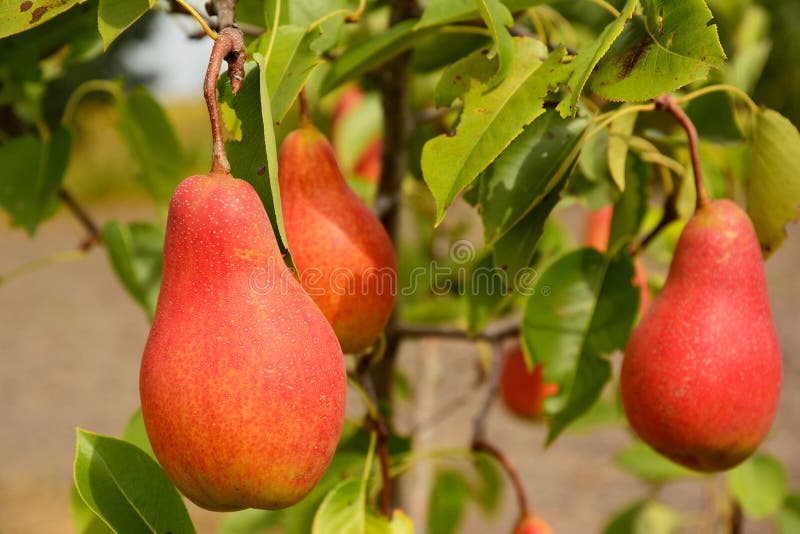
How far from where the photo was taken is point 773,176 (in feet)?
1.70

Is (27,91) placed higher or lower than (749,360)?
higher

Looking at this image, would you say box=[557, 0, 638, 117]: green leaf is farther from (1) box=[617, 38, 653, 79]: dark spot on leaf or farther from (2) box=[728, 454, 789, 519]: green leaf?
(2) box=[728, 454, 789, 519]: green leaf

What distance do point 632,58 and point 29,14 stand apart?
0.30 m

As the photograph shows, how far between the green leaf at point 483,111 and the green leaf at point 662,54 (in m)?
0.03

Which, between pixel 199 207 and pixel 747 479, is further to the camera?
pixel 747 479

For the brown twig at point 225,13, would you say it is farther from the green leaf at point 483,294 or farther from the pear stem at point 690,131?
the green leaf at point 483,294

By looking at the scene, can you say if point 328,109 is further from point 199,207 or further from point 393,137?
point 199,207

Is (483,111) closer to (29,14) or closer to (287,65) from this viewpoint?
(287,65)

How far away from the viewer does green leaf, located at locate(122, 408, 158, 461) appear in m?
0.52

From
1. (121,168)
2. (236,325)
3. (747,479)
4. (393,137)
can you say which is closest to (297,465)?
(236,325)

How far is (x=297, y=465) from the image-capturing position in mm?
367

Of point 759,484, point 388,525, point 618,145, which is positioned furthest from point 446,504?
point 618,145

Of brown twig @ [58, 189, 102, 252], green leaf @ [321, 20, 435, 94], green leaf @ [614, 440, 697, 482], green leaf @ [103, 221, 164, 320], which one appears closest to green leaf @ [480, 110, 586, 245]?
green leaf @ [321, 20, 435, 94]

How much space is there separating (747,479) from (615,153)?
0.65 meters
